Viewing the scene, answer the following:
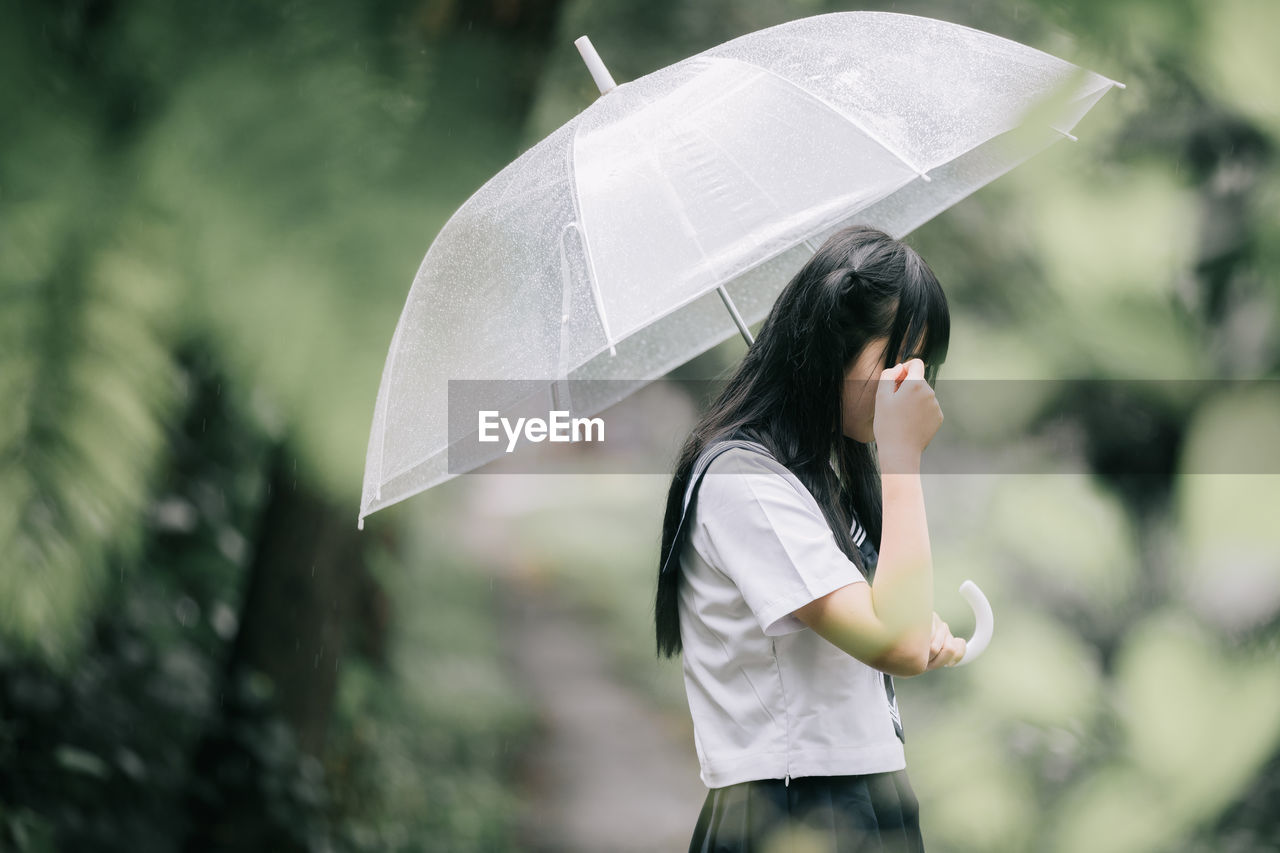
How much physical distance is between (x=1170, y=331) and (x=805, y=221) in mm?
594

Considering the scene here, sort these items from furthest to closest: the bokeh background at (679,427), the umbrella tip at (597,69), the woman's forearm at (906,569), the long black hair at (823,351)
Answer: the umbrella tip at (597,69)
the long black hair at (823,351)
the woman's forearm at (906,569)
the bokeh background at (679,427)

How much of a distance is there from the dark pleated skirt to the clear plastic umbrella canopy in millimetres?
465

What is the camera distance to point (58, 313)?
40.4 inches

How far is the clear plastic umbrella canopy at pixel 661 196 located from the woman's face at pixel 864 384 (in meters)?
0.17

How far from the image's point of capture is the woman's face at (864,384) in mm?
1075

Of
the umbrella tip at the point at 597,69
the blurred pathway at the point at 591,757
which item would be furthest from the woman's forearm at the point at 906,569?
the blurred pathway at the point at 591,757

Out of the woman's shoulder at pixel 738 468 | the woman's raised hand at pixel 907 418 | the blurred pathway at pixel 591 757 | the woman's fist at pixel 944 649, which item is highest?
the woman's raised hand at pixel 907 418

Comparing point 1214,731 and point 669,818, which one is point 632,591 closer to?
point 669,818

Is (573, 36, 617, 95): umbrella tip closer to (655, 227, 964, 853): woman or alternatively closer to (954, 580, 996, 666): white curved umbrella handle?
(655, 227, 964, 853): woman

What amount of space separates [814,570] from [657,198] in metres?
0.47

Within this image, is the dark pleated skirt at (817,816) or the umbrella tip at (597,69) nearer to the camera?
the dark pleated skirt at (817,816)

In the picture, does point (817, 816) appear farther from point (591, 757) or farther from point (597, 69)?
point (591, 757)

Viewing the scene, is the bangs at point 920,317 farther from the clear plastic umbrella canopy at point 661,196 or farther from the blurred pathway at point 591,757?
the blurred pathway at point 591,757

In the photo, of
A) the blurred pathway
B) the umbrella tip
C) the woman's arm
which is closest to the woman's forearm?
the woman's arm
